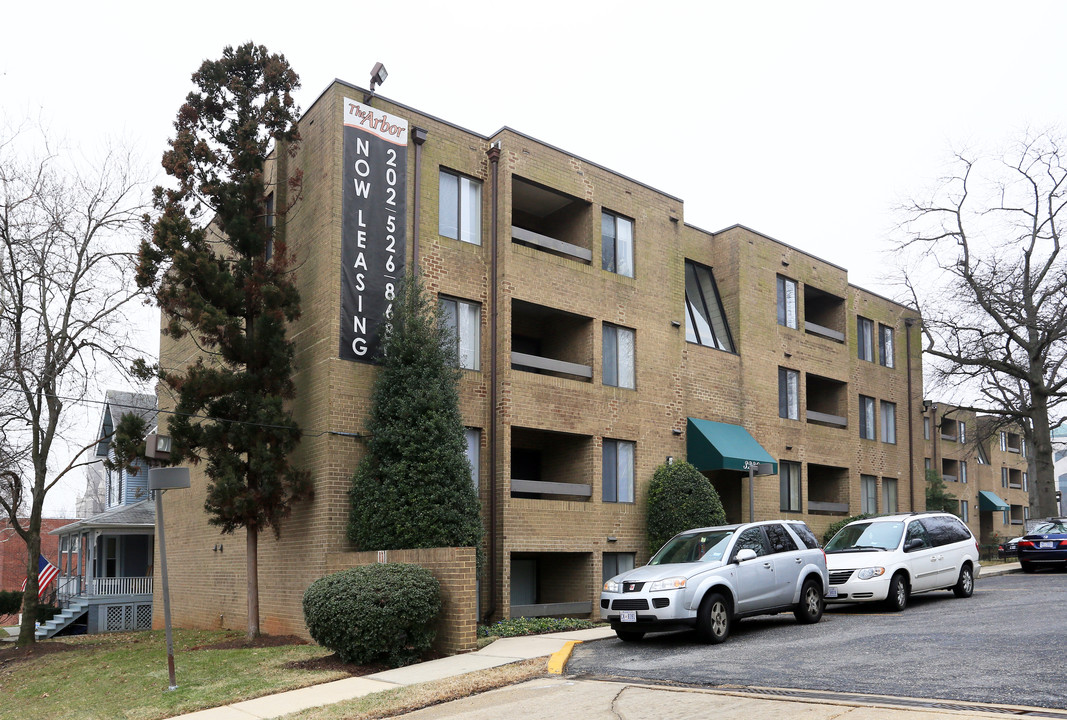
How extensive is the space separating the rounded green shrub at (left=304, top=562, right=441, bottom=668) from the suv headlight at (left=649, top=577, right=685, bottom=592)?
3.19 meters

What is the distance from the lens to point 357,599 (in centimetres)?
1295

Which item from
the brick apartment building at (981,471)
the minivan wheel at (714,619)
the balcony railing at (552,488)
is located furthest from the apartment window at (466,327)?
the brick apartment building at (981,471)

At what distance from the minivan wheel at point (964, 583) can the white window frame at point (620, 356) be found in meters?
8.05

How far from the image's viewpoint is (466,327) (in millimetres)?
19484

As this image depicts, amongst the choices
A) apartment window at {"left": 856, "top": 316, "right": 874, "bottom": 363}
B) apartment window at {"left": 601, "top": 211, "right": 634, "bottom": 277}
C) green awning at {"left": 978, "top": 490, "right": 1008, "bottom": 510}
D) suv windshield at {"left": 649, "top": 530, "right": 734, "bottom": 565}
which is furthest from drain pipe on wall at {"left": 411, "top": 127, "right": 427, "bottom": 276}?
green awning at {"left": 978, "top": 490, "right": 1008, "bottom": 510}

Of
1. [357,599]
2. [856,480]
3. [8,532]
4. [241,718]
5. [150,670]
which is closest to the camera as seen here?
[241,718]

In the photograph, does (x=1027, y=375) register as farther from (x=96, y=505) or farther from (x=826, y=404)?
(x=96, y=505)

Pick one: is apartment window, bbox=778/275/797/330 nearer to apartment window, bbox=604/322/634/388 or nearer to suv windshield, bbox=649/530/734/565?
apartment window, bbox=604/322/634/388

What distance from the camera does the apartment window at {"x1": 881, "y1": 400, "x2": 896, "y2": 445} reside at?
32.6m

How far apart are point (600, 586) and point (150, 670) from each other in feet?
30.6

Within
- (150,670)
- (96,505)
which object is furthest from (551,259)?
(96,505)

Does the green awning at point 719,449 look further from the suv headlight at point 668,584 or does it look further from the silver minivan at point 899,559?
the suv headlight at point 668,584

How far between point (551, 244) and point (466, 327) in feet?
9.80

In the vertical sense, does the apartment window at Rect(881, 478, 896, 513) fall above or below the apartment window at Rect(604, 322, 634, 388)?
below
